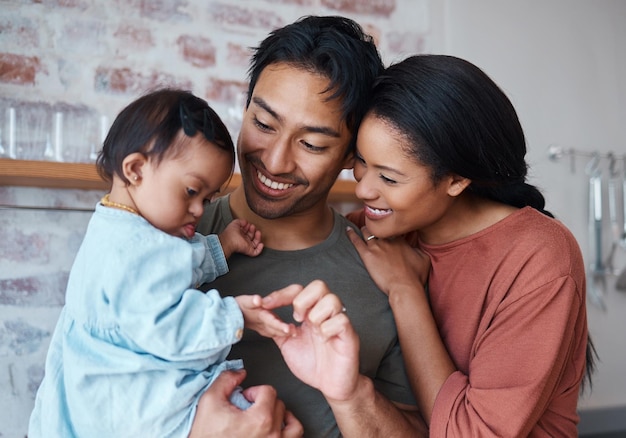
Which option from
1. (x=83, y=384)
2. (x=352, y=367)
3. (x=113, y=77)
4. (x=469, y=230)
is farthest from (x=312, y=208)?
(x=113, y=77)

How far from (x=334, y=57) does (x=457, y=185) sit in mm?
353

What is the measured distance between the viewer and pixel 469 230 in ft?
4.50

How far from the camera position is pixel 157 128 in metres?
1.04

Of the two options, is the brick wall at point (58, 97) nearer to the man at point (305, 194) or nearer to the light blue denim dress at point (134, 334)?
the man at point (305, 194)

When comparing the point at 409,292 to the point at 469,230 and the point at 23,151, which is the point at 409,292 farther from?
the point at 23,151

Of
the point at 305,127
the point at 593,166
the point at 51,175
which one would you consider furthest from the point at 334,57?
the point at 593,166

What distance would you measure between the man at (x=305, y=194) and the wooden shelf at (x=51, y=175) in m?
0.70

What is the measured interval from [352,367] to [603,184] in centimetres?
221

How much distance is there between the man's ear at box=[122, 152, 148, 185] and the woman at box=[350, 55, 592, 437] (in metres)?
0.45

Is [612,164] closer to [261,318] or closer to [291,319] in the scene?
[291,319]

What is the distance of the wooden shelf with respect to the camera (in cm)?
187

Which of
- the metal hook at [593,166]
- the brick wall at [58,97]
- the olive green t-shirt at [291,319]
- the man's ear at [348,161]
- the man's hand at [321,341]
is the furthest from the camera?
the metal hook at [593,166]

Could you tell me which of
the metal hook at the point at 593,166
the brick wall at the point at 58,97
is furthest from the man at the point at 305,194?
the metal hook at the point at 593,166

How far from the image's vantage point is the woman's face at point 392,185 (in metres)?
1.27
